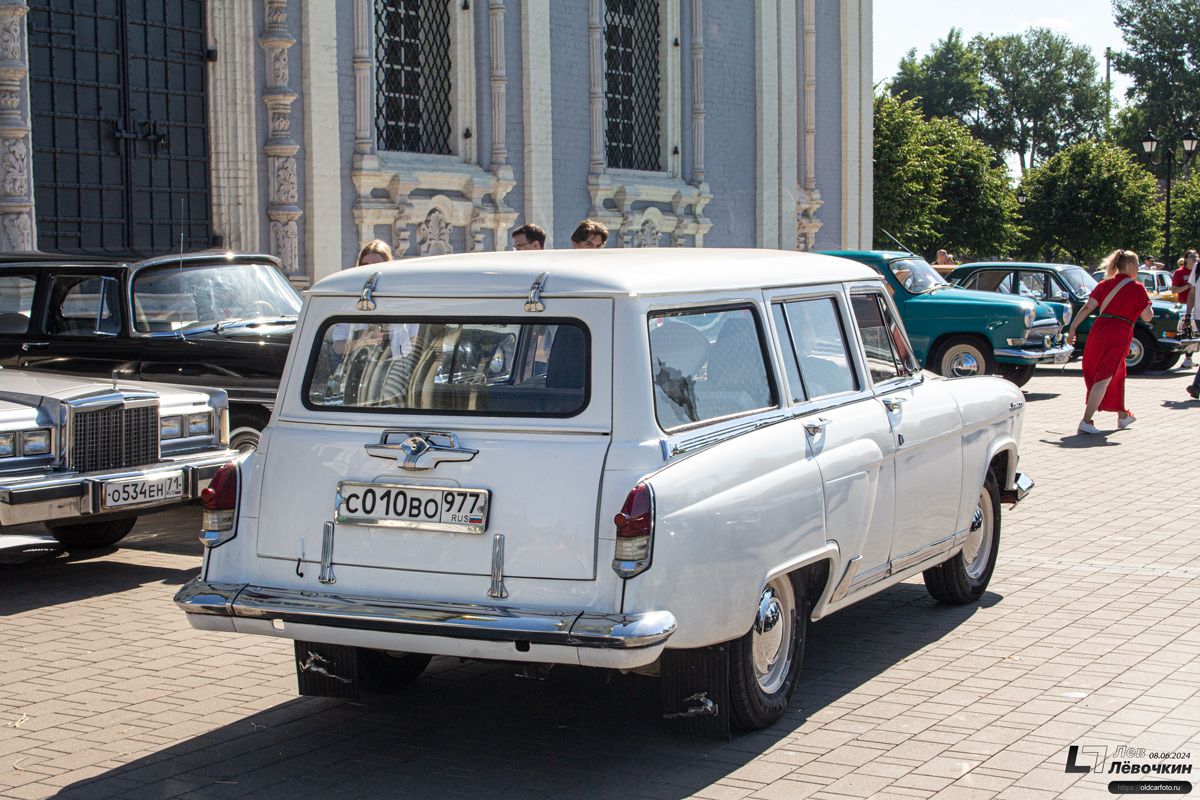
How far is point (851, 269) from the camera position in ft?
20.5

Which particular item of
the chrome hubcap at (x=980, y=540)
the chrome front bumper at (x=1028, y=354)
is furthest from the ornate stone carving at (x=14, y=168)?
the chrome front bumper at (x=1028, y=354)

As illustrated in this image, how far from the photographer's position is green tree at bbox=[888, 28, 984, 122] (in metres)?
92.3

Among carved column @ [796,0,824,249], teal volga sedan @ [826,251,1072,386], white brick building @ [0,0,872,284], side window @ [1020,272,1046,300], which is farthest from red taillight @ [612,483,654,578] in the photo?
carved column @ [796,0,824,249]

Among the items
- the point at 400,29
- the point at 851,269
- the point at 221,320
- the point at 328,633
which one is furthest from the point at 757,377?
the point at 400,29

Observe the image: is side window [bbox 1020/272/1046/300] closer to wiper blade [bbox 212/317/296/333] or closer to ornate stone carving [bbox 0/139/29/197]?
wiper blade [bbox 212/317/296/333]

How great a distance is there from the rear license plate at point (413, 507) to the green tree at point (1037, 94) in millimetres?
91605

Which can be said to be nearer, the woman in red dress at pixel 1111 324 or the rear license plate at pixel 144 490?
the rear license plate at pixel 144 490

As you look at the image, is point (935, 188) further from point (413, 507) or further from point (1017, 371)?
point (413, 507)

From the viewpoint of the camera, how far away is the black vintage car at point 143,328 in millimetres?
9336

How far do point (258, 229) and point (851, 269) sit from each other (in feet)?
35.6

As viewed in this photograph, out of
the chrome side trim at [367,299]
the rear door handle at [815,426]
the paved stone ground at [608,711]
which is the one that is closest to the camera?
the paved stone ground at [608,711]

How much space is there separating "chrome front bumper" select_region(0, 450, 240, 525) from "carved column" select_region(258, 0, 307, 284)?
8.19 metres

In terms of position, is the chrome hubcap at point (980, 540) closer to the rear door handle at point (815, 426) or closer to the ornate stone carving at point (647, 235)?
the rear door handle at point (815, 426)

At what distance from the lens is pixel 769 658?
16.8 feet
